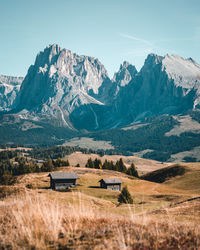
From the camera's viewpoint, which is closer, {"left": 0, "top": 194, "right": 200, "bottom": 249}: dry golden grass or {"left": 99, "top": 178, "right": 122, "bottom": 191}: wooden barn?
{"left": 0, "top": 194, "right": 200, "bottom": 249}: dry golden grass

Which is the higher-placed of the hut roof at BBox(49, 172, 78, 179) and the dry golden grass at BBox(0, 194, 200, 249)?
the dry golden grass at BBox(0, 194, 200, 249)

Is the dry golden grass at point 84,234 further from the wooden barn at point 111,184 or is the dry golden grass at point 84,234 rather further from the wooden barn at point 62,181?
the wooden barn at point 111,184

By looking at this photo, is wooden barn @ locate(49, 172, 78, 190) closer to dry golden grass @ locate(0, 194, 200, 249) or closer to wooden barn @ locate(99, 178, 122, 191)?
wooden barn @ locate(99, 178, 122, 191)

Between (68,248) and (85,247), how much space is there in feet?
1.47

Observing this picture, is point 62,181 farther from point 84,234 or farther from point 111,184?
point 84,234

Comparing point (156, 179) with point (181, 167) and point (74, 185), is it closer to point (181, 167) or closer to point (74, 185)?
point (181, 167)

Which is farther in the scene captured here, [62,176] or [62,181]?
[62,176]

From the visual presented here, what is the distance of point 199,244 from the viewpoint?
6.90m

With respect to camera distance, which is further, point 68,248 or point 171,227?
point 171,227

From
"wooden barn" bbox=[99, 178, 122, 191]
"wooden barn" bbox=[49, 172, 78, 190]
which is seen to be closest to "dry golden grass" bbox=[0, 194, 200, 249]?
"wooden barn" bbox=[49, 172, 78, 190]

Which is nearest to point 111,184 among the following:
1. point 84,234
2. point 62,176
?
point 62,176

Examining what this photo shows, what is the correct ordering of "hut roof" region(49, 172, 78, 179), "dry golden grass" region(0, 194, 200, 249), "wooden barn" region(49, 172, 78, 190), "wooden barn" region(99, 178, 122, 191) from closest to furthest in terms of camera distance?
"dry golden grass" region(0, 194, 200, 249) → "wooden barn" region(49, 172, 78, 190) → "hut roof" region(49, 172, 78, 179) → "wooden barn" region(99, 178, 122, 191)


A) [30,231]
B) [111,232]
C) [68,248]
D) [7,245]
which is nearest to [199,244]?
[111,232]

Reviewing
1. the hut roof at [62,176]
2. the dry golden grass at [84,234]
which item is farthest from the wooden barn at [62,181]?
the dry golden grass at [84,234]
